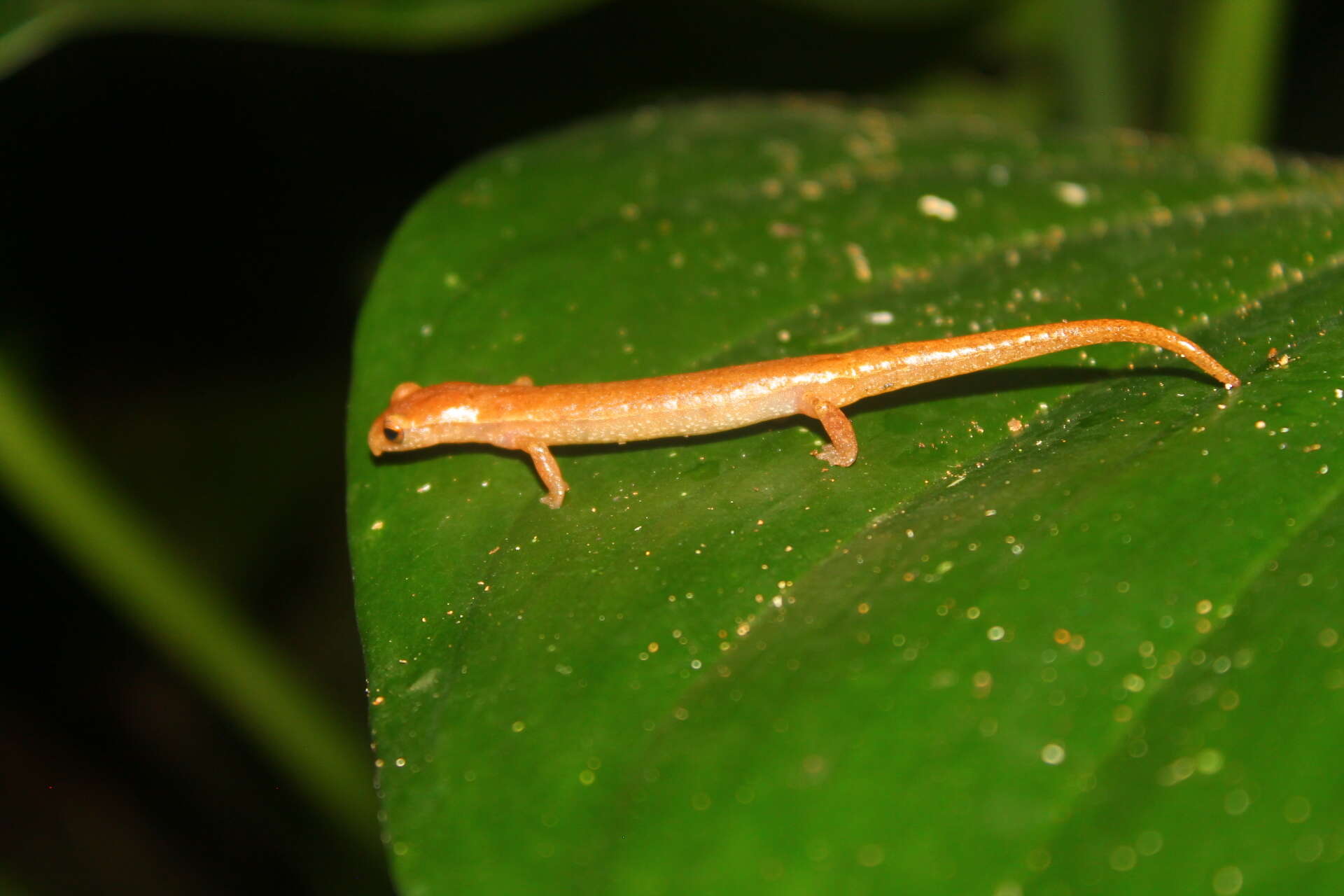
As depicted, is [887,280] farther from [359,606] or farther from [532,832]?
[532,832]

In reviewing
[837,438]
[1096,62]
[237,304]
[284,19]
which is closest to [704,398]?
[837,438]

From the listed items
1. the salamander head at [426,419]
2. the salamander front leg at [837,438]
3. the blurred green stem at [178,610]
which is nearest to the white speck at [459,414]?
the salamander head at [426,419]

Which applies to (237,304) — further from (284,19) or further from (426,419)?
(426,419)

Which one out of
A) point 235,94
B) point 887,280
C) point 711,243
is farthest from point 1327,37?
point 235,94

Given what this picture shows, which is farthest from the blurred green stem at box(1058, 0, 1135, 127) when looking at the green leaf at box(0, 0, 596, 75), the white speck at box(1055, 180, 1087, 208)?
the green leaf at box(0, 0, 596, 75)

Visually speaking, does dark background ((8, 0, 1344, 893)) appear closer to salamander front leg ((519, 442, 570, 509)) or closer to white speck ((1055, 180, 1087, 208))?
white speck ((1055, 180, 1087, 208))

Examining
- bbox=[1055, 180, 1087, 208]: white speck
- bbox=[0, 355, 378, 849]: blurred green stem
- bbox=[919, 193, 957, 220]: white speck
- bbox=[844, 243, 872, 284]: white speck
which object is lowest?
bbox=[0, 355, 378, 849]: blurred green stem

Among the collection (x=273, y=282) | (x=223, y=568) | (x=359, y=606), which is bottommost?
(x=223, y=568)
